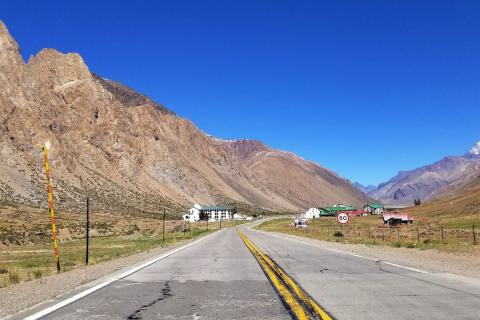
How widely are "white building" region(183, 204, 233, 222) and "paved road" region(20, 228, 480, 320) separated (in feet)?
416

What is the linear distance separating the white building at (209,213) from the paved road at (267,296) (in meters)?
127

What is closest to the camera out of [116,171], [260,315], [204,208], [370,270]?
[260,315]

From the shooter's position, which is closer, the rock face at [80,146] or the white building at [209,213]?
the rock face at [80,146]

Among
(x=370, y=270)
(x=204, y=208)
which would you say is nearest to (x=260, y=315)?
(x=370, y=270)

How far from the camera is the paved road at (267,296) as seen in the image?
8359 mm

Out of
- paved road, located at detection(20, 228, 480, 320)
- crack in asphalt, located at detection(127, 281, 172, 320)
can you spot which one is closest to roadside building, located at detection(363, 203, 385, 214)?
paved road, located at detection(20, 228, 480, 320)

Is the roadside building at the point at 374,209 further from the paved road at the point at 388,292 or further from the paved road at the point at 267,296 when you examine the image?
the paved road at the point at 267,296

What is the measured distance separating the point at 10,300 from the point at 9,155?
353ft

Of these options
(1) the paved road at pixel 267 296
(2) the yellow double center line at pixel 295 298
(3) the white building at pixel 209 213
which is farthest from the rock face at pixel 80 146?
(2) the yellow double center line at pixel 295 298

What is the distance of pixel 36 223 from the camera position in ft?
257

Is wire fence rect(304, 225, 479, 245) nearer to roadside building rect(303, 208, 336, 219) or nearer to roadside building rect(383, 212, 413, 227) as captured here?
roadside building rect(383, 212, 413, 227)

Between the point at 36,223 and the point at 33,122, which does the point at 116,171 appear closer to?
the point at 33,122

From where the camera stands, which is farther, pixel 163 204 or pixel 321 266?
pixel 163 204

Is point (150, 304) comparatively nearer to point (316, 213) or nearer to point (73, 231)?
point (73, 231)
